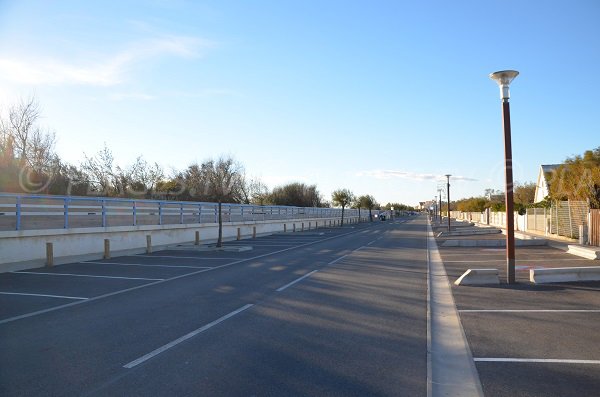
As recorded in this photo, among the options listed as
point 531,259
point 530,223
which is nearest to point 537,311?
point 531,259

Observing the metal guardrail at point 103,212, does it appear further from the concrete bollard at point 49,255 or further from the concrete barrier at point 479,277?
the concrete barrier at point 479,277

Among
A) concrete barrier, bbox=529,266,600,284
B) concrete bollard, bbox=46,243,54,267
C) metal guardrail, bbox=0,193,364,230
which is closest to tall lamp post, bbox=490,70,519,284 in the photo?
concrete barrier, bbox=529,266,600,284

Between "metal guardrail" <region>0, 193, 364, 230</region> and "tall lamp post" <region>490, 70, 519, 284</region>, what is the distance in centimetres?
1425

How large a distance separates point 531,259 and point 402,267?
5246 millimetres

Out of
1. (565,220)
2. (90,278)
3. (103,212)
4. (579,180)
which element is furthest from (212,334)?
(565,220)

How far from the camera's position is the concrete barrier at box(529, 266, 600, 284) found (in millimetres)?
11594

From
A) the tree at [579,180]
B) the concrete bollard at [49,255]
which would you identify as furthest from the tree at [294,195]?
the concrete bollard at [49,255]

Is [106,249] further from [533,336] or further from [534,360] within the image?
[534,360]

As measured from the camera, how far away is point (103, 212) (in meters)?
18.8

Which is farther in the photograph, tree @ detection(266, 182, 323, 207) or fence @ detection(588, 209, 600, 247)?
tree @ detection(266, 182, 323, 207)

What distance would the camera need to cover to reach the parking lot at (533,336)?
507 centimetres

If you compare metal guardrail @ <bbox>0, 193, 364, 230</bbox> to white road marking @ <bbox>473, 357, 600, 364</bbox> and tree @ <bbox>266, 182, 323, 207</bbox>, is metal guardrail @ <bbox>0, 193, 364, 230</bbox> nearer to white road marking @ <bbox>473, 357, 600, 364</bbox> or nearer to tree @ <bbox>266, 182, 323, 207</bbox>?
white road marking @ <bbox>473, 357, 600, 364</bbox>

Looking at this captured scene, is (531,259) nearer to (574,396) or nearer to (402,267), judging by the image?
(402,267)

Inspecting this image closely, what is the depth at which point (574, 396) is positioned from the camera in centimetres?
467
